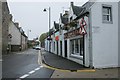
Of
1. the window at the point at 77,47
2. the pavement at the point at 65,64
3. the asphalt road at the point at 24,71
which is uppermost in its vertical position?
the window at the point at 77,47

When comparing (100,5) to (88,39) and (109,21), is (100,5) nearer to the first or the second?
(109,21)

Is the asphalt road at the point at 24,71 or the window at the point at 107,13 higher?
the window at the point at 107,13

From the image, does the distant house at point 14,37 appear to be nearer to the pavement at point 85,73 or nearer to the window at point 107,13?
the pavement at point 85,73

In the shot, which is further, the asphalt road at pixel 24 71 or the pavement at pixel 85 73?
the asphalt road at pixel 24 71

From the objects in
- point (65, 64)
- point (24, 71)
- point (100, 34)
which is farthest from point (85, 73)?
point (65, 64)

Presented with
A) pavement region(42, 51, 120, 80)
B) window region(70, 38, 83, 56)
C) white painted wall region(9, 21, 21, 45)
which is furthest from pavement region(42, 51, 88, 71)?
white painted wall region(9, 21, 21, 45)

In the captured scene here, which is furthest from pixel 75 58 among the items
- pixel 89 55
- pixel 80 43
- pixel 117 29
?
pixel 117 29

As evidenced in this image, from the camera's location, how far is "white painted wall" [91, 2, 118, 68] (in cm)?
1373

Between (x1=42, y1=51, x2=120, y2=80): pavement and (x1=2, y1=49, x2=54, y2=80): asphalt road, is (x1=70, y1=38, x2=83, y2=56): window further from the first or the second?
(x1=2, y1=49, x2=54, y2=80): asphalt road

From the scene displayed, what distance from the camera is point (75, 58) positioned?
59.0 ft

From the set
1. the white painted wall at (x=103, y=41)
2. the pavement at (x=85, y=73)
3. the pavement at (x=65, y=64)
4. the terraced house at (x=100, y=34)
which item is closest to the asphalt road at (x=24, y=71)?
the pavement at (x=85, y=73)

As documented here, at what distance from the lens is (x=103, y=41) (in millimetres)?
14047

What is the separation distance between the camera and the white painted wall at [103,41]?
13727 mm

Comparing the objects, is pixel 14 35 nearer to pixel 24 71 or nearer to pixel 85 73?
pixel 24 71
